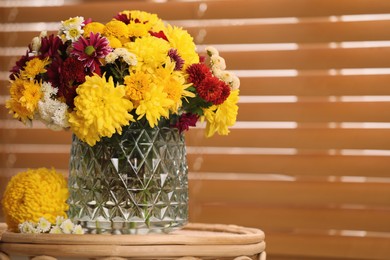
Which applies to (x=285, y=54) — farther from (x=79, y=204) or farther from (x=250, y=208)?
(x=79, y=204)

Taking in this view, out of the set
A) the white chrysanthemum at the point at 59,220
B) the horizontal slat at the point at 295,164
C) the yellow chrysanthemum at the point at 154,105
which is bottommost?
the white chrysanthemum at the point at 59,220

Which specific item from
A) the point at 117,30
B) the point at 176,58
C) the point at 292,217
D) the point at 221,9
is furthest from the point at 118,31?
the point at 292,217

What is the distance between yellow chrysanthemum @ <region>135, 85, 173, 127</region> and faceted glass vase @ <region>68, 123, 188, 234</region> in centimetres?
7

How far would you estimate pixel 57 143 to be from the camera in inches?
86.1

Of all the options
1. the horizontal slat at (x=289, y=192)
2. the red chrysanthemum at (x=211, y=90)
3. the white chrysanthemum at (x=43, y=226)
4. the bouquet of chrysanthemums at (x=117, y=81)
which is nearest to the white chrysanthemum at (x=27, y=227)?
the white chrysanthemum at (x=43, y=226)

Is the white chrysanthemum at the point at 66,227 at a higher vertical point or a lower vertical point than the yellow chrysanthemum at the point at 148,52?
lower

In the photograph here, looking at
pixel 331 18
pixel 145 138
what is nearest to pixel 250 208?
pixel 331 18

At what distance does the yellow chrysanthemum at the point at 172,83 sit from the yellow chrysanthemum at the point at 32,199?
289mm

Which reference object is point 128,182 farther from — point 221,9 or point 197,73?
point 221,9

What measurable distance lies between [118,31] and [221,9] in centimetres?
72

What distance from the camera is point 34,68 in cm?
138

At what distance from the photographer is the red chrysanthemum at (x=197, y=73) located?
1368 millimetres

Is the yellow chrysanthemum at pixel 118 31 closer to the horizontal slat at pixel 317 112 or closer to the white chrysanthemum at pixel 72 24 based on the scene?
the white chrysanthemum at pixel 72 24

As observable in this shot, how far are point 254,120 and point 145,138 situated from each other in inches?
27.2
